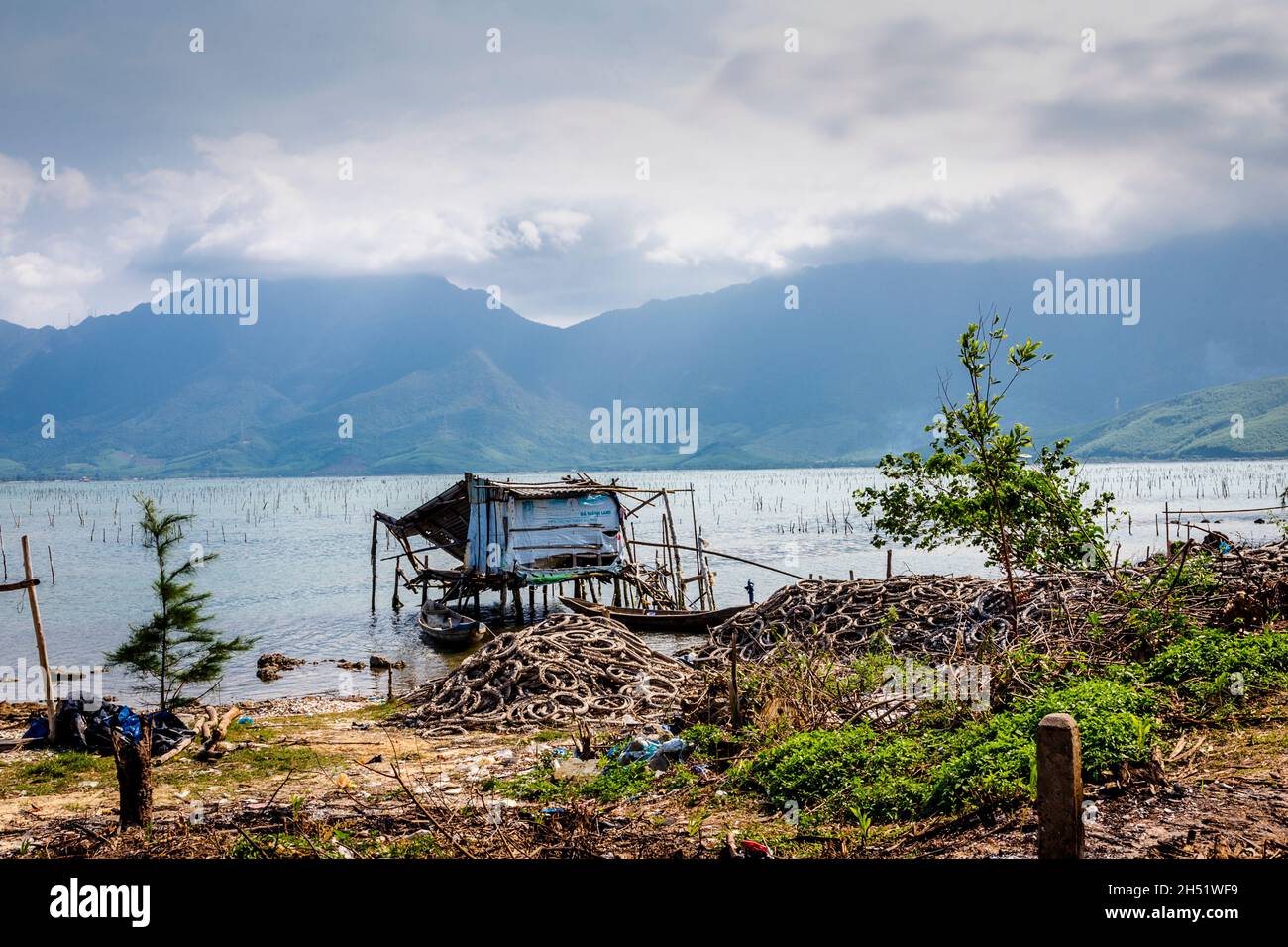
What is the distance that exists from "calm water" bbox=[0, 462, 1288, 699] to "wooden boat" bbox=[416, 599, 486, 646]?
1.88ft

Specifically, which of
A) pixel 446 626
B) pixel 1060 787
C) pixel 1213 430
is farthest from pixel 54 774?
pixel 1213 430

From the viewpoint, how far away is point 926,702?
8.36 meters

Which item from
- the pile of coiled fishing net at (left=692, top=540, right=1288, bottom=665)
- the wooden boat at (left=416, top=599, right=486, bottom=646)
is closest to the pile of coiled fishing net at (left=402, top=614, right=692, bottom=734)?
the pile of coiled fishing net at (left=692, top=540, right=1288, bottom=665)

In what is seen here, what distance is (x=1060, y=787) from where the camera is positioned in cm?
400

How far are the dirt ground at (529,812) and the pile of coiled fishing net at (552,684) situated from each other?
1.45 m

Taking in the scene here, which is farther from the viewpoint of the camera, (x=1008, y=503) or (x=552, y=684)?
(x=1008, y=503)

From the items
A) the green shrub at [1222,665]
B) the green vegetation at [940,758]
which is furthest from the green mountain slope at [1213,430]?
the green vegetation at [940,758]

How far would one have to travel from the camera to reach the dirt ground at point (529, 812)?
17.6 ft

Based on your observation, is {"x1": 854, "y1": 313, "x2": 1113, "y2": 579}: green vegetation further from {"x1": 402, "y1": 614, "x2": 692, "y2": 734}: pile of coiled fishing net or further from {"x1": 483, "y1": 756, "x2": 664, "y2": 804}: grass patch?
{"x1": 483, "y1": 756, "x2": 664, "y2": 804}: grass patch

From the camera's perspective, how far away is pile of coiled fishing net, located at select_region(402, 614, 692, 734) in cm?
1244

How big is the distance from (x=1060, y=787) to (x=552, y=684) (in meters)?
9.69

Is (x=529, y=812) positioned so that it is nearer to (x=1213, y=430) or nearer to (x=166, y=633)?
(x=166, y=633)
